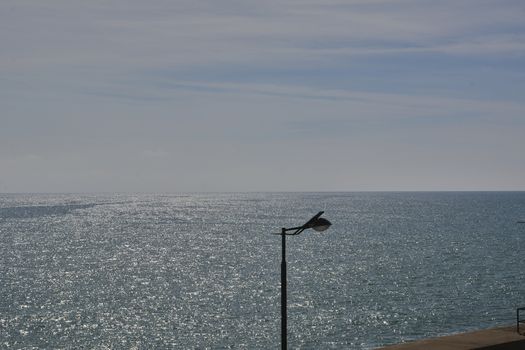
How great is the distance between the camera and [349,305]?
5866 cm

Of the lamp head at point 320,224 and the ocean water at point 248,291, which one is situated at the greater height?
the lamp head at point 320,224

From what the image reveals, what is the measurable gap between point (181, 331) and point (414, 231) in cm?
10100

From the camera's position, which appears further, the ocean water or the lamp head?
the ocean water

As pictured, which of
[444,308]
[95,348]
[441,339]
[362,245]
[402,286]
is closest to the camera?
[441,339]

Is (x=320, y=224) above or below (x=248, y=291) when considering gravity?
above

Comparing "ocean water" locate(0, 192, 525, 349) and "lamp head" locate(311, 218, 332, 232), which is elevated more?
"lamp head" locate(311, 218, 332, 232)

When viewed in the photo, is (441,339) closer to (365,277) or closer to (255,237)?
(365,277)

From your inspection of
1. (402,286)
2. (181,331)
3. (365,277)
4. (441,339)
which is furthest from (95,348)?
(365,277)

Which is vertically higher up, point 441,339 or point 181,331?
point 441,339

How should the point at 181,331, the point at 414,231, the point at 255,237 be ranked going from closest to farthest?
the point at 181,331 < the point at 255,237 < the point at 414,231

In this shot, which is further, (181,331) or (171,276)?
(171,276)

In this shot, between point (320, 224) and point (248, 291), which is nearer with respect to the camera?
point (320, 224)

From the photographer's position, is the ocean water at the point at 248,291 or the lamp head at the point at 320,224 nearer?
the lamp head at the point at 320,224

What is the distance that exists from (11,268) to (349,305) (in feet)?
144
